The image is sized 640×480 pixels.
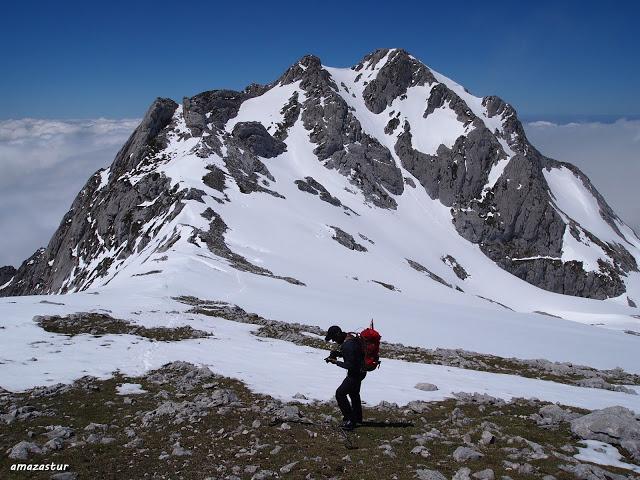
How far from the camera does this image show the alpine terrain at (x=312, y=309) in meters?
11.3

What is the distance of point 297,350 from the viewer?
2370 centimetres

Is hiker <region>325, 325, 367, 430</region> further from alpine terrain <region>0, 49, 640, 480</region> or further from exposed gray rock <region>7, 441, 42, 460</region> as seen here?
exposed gray rock <region>7, 441, 42, 460</region>

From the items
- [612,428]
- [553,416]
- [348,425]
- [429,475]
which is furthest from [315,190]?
[429,475]

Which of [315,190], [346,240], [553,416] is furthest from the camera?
[315,190]

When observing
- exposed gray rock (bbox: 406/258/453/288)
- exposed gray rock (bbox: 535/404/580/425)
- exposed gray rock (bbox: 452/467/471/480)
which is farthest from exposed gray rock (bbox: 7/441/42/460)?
exposed gray rock (bbox: 406/258/453/288)

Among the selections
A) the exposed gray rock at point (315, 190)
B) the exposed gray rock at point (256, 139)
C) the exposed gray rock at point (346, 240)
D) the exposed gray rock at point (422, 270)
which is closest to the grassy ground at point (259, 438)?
the exposed gray rock at point (346, 240)

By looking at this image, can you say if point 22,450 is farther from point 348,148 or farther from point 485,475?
point 348,148

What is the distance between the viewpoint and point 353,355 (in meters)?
12.4

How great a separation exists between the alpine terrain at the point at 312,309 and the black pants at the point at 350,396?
0.62m

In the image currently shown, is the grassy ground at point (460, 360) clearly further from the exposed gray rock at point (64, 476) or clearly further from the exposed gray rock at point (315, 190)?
the exposed gray rock at point (315, 190)

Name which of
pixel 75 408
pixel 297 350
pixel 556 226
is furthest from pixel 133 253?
pixel 556 226

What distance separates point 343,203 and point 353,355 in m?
114

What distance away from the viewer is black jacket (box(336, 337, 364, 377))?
12.4 m

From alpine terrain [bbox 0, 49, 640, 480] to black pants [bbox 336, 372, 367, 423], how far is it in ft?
2.04
